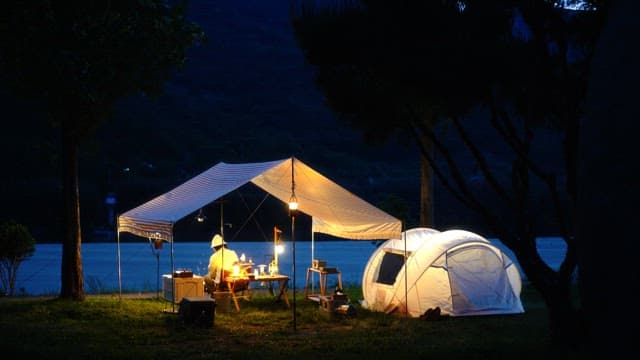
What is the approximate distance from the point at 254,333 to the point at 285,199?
9.44 feet

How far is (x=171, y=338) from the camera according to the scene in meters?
8.75

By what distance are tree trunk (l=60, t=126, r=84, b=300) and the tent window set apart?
474 cm

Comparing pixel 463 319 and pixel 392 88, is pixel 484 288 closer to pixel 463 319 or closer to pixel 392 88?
pixel 463 319

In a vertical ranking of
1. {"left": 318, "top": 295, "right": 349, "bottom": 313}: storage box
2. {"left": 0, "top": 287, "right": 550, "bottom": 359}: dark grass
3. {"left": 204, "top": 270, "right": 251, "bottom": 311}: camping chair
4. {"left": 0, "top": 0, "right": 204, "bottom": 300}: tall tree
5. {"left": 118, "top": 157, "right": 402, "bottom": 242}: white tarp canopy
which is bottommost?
{"left": 0, "top": 287, "right": 550, "bottom": 359}: dark grass

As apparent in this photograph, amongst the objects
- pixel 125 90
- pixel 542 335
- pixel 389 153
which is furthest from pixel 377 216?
pixel 389 153

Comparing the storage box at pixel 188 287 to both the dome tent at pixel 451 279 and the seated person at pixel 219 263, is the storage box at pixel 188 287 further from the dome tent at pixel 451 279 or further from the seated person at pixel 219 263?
the dome tent at pixel 451 279

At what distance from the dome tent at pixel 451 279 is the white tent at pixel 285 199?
655 mm

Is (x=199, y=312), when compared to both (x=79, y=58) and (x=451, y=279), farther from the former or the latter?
(x=79, y=58)

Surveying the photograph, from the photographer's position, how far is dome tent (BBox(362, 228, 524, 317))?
10.7 metres

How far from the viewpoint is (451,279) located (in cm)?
1066

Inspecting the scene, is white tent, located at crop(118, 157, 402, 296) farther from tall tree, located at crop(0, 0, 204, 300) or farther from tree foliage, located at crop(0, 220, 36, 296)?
tree foliage, located at crop(0, 220, 36, 296)

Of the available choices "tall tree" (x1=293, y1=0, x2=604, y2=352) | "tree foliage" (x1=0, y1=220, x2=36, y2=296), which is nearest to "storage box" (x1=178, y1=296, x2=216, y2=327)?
"tall tree" (x1=293, y1=0, x2=604, y2=352)

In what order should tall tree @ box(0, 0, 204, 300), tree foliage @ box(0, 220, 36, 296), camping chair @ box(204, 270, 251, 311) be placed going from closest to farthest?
tall tree @ box(0, 0, 204, 300) → camping chair @ box(204, 270, 251, 311) → tree foliage @ box(0, 220, 36, 296)

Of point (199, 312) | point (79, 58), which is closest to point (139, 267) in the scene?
point (79, 58)
